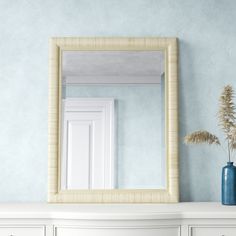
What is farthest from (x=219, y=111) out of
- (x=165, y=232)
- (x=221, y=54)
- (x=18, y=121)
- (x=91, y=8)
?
(x=18, y=121)

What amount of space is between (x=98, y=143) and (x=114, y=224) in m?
0.63

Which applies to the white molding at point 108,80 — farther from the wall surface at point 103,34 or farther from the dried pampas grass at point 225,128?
the dried pampas grass at point 225,128

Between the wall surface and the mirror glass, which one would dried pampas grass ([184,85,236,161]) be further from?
the mirror glass

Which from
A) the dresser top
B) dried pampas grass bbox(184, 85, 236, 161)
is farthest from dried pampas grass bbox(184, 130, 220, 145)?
the dresser top

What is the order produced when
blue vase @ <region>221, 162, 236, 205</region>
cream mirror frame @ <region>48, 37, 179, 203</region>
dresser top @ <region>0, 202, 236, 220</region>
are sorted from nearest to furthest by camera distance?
dresser top @ <region>0, 202, 236, 220</region>, blue vase @ <region>221, 162, 236, 205</region>, cream mirror frame @ <region>48, 37, 179, 203</region>

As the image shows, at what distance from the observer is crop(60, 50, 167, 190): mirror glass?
286cm

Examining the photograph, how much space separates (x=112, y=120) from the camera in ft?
9.48

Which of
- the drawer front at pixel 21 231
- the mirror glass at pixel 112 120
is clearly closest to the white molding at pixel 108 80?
the mirror glass at pixel 112 120

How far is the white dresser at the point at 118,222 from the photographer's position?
7.76ft

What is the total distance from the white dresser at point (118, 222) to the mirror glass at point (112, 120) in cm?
37

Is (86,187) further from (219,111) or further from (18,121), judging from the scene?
(219,111)

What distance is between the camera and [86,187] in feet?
9.34

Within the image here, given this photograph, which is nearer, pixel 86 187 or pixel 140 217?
pixel 140 217

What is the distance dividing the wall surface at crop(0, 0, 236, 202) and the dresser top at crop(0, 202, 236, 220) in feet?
1.02
